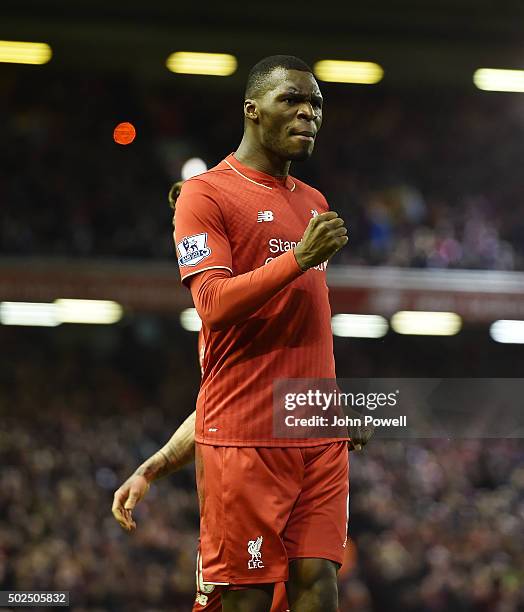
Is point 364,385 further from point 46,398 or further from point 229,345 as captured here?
point 46,398

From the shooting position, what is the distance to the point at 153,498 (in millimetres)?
11844

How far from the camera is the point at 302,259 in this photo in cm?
266

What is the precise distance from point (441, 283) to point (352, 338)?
71.2 inches

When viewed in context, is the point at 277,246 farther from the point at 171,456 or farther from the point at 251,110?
the point at 171,456

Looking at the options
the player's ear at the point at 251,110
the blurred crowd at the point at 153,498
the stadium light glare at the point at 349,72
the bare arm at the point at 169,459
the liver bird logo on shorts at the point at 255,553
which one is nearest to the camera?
the liver bird logo on shorts at the point at 255,553

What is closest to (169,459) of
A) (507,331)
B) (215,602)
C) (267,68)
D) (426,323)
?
(215,602)

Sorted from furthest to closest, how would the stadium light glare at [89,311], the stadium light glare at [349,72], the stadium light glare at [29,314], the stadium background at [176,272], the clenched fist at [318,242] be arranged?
1. the stadium light glare at [349,72]
2. the stadium light glare at [89,311]
3. the stadium light glare at [29,314]
4. the stadium background at [176,272]
5. the clenched fist at [318,242]

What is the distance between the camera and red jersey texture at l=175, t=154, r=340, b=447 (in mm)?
2924

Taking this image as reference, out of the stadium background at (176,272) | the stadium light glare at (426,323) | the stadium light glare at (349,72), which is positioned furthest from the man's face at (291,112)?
the stadium light glare at (426,323)

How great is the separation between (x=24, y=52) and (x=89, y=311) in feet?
13.4

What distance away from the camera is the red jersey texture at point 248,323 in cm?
292

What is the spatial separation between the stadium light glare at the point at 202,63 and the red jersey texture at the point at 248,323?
11576mm

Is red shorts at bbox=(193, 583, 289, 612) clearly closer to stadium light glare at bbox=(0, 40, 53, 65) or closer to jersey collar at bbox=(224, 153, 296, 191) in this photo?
jersey collar at bbox=(224, 153, 296, 191)

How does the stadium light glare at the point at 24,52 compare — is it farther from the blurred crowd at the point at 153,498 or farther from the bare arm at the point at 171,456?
the bare arm at the point at 171,456
